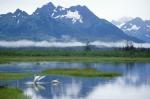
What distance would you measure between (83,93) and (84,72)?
14.3 meters

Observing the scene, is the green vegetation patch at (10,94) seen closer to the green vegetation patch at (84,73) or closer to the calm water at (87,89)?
the calm water at (87,89)

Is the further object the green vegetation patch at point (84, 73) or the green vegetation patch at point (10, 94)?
the green vegetation patch at point (84, 73)

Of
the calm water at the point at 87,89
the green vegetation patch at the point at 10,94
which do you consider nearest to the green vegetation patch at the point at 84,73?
the calm water at the point at 87,89

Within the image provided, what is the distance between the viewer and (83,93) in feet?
87.9

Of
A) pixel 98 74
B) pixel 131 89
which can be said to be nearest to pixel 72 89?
pixel 131 89

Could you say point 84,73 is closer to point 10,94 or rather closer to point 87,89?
point 87,89

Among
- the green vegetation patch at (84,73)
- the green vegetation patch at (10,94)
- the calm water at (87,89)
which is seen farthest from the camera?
the green vegetation patch at (84,73)

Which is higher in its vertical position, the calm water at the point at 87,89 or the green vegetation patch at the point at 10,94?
the green vegetation patch at the point at 10,94

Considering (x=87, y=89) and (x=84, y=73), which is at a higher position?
(x=84, y=73)

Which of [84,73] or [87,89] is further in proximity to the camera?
[84,73]

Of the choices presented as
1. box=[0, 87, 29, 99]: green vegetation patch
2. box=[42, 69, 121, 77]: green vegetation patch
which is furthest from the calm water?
box=[42, 69, 121, 77]: green vegetation patch

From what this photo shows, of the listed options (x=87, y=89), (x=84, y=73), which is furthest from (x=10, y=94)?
(x=84, y=73)

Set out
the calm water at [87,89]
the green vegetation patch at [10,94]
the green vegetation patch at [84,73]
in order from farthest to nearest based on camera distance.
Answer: the green vegetation patch at [84,73]
the calm water at [87,89]
the green vegetation patch at [10,94]

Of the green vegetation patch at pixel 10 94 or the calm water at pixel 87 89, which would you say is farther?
the calm water at pixel 87 89
